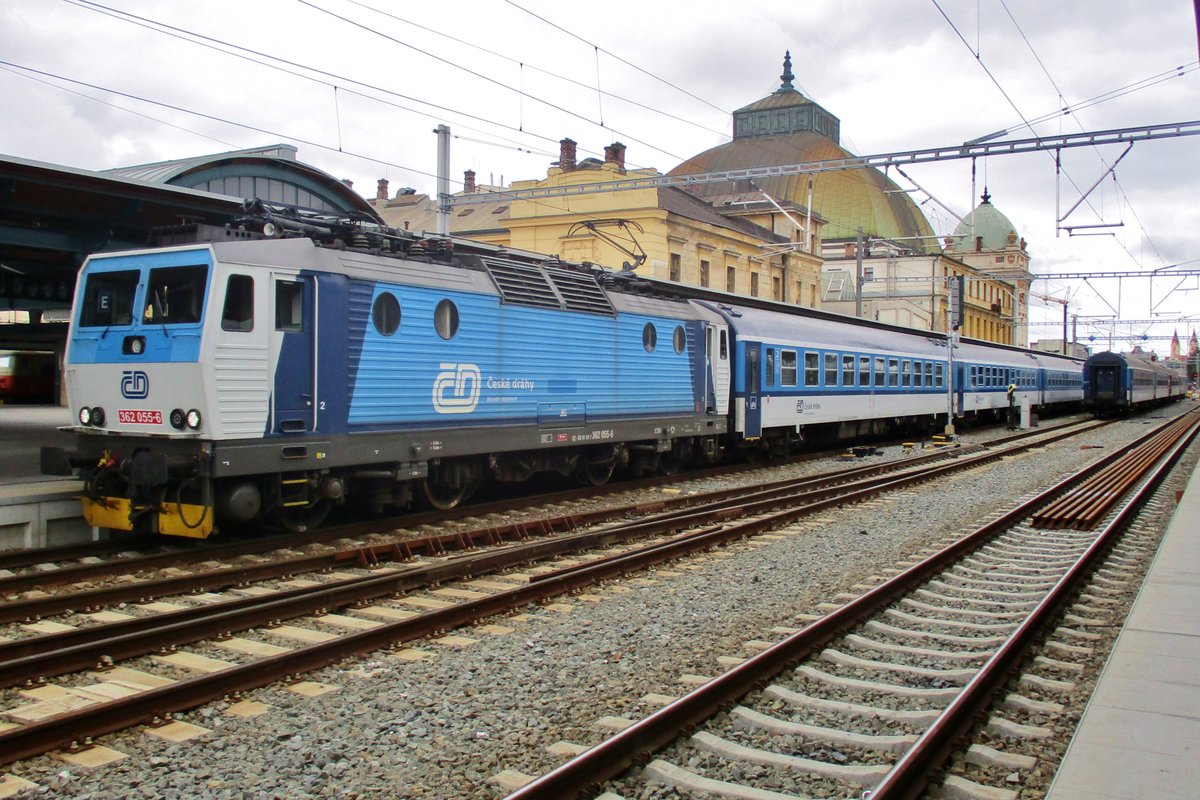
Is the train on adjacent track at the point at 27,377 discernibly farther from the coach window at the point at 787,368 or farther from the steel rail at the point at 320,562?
the steel rail at the point at 320,562

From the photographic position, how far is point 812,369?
2433 cm

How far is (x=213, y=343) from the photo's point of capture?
9945mm

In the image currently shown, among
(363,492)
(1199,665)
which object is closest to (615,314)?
(363,492)

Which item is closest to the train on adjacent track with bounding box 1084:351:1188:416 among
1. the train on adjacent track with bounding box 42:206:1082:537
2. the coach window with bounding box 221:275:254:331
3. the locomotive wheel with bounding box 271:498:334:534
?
the train on adjacent track with bounding box 42:206:1082:537

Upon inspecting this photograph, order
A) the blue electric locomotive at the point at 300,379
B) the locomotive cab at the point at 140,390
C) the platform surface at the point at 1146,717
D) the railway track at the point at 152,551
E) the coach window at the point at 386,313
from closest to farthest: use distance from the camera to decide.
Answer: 1. the platform surface at the point at 1146,717
2. the railway track at the point at 152,551
3. the locomotive cab at the point at 140,390
4. the blue electric locomotive at the point at 300,379
5. the coach window at the point at 386,313

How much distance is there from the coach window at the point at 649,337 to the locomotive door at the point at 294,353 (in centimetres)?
743

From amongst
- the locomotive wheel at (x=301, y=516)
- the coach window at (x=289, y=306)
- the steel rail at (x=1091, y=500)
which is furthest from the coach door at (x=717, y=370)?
the coach window at (x=289, y=306)

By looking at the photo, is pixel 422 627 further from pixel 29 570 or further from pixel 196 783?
pixel 29 570

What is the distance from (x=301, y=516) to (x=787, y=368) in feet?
45.8

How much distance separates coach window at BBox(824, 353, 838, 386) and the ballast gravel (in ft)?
48.5

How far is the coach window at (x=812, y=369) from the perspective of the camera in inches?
944

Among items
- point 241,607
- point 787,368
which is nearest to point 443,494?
point 241,607

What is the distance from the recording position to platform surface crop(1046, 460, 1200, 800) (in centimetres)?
450

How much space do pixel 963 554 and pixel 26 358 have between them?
99.7ft
